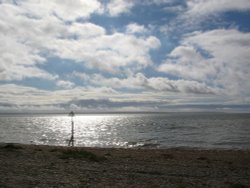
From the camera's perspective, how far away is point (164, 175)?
18562 mm

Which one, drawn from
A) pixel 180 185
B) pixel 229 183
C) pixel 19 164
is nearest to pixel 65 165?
pixel 19 164

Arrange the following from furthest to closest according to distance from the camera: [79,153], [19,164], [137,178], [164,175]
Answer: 1. [79,153]
2. [19,164]
3. [164,175]
4. [137,178]

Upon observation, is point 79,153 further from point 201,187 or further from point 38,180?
point 201,187

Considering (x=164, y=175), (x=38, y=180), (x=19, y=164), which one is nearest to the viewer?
(x=38, y=180)

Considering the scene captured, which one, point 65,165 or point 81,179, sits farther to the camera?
point 65,165

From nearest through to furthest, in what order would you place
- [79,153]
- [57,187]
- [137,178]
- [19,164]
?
1. [57,187]
2. [137,178]
3. [19,164]
4. [79,153]

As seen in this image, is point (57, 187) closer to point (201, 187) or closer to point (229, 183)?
point (201, 187)

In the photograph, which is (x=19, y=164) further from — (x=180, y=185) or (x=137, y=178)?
(x=180, y=185)

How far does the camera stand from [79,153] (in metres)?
25.8

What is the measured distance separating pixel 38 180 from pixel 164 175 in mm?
7010

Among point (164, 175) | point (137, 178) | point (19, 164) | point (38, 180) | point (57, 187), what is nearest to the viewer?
point (57, 187)

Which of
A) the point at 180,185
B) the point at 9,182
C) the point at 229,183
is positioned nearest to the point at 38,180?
the point at 9,182

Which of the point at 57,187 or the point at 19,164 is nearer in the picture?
the point at 57,187

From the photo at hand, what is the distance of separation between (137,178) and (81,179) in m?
2.97
